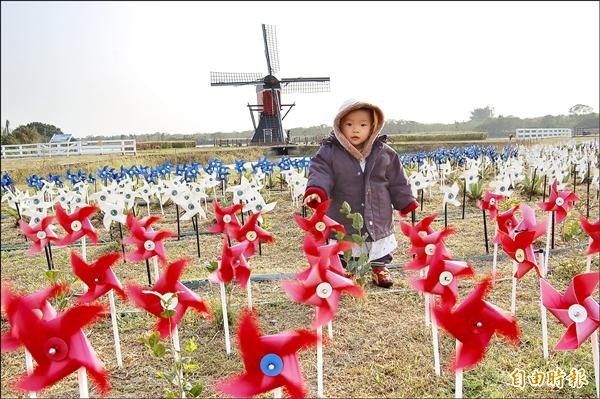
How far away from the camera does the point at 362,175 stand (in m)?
3.44

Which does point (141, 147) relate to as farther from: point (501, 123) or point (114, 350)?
point (501, 123)

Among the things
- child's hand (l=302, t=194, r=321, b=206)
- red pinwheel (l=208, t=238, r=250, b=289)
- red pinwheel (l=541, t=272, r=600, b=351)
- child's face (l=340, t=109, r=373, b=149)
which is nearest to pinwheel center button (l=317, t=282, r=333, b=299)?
red pinwheel (l=208, t=238, r=250, b=289)

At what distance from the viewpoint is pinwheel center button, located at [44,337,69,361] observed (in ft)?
4.56

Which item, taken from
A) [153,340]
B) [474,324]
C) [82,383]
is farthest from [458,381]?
[82,383]

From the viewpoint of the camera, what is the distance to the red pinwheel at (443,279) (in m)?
2.03

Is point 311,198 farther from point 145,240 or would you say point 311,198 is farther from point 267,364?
point 267,364

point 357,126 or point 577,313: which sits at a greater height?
point 357,126

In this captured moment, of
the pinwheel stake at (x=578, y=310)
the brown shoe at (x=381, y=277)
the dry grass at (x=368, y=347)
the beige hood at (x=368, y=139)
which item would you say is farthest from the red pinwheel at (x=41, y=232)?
the pinwheel stake at (x=578, y=310)

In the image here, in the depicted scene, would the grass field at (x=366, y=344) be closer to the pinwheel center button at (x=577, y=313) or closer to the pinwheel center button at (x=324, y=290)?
the pinwheel center button at (x=577, y=313)

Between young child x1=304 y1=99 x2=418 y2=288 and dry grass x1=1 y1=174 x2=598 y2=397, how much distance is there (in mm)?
338

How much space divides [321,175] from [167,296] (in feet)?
5.43

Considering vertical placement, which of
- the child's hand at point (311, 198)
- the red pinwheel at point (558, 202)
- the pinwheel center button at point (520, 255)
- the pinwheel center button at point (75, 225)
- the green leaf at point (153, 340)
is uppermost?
the child's hand at point (311, 198)

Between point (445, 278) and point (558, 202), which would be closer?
point (445, 278)

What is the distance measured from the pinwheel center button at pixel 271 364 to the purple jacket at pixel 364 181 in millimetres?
2055
